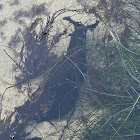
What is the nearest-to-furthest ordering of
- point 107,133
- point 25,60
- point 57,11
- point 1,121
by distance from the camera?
point 107,133 < point 1,121 < point 25,60 < point 57,11

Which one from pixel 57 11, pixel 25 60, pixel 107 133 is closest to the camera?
pixel 107 133

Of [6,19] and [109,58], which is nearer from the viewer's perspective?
[109,58]

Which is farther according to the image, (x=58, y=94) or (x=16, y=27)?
(x=16, y=27)

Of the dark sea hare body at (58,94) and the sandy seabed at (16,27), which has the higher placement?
the sandy seabed at (16,27)

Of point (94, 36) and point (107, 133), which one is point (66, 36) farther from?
point (107, 133)

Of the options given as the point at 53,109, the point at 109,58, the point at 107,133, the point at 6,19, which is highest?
the point at 6,19

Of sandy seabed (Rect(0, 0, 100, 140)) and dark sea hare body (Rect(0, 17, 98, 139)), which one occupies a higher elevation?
sandy seabed (Rect(0, 0, 100, 140))

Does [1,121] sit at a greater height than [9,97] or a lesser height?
lesser

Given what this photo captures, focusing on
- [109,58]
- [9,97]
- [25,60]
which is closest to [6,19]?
[25,60]

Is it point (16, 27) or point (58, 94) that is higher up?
point (16, 27)

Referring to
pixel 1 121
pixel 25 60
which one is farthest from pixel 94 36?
pixel 1 121
